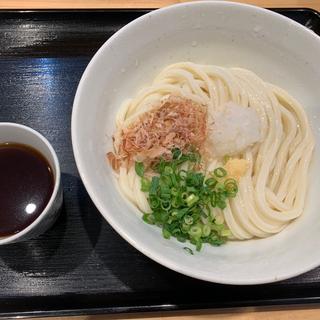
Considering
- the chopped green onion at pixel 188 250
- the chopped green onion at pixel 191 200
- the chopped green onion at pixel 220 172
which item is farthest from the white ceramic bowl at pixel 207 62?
the chopped green onion at pixel 220 172

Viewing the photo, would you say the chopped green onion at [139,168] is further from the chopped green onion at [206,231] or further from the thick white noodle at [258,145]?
the chopped green onion at [206,231]

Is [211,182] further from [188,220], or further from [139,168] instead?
[139,168]

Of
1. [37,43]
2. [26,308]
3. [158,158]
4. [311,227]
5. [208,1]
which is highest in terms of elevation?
[208,1]

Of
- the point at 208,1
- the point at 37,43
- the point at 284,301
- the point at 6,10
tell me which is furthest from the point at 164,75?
the point at 284,301

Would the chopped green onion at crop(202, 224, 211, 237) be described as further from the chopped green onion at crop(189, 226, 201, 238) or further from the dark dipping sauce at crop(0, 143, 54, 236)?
the dark dipping sauce at crop(0, 143, 54, 236)

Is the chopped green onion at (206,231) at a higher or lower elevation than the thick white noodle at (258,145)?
lower

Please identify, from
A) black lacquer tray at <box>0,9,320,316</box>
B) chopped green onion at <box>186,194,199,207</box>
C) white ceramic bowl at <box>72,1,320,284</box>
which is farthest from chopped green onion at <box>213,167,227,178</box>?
black lacquer tray at <box>0,9,320,316</box>

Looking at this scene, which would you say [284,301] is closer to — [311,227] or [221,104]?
[311,227]
